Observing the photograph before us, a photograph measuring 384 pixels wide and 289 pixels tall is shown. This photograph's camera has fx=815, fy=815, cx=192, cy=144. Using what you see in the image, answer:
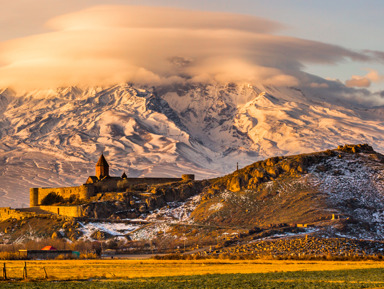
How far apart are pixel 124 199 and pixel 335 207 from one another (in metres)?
44.6

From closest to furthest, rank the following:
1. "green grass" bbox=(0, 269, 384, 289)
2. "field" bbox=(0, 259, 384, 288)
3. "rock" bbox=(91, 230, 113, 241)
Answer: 1. "green grass" bbox=(0, 269, 384, 289)
2. "field" bbox=(0, 259, 384, 288)
3. "rock" bbox=(91, 230, 113, 241)

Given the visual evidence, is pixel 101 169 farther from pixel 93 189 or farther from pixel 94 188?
pixel 93 189

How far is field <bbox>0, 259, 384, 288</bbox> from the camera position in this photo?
65688 millimetres

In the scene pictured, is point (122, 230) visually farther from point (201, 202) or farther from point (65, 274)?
point (65, 274)

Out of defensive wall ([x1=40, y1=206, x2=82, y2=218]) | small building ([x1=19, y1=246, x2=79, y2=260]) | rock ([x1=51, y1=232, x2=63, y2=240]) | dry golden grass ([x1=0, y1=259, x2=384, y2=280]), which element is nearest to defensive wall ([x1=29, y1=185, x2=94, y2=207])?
defensive wall ([x1=40, y1=206, x2=82, y2=218])

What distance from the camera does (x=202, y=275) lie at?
77.3m

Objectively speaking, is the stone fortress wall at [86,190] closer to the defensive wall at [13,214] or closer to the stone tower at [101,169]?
the defensive wall at [13,214]

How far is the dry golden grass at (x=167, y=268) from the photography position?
258 ft

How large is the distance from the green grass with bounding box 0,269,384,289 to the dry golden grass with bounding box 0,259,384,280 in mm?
5520

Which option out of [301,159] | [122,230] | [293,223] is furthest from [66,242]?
[301,159]

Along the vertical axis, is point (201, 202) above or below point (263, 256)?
above

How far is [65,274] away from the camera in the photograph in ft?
258

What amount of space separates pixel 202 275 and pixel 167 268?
13460 mm

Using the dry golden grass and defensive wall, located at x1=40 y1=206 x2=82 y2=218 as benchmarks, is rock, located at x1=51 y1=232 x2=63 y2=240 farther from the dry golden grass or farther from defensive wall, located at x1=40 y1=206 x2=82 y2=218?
the dry golden grass
